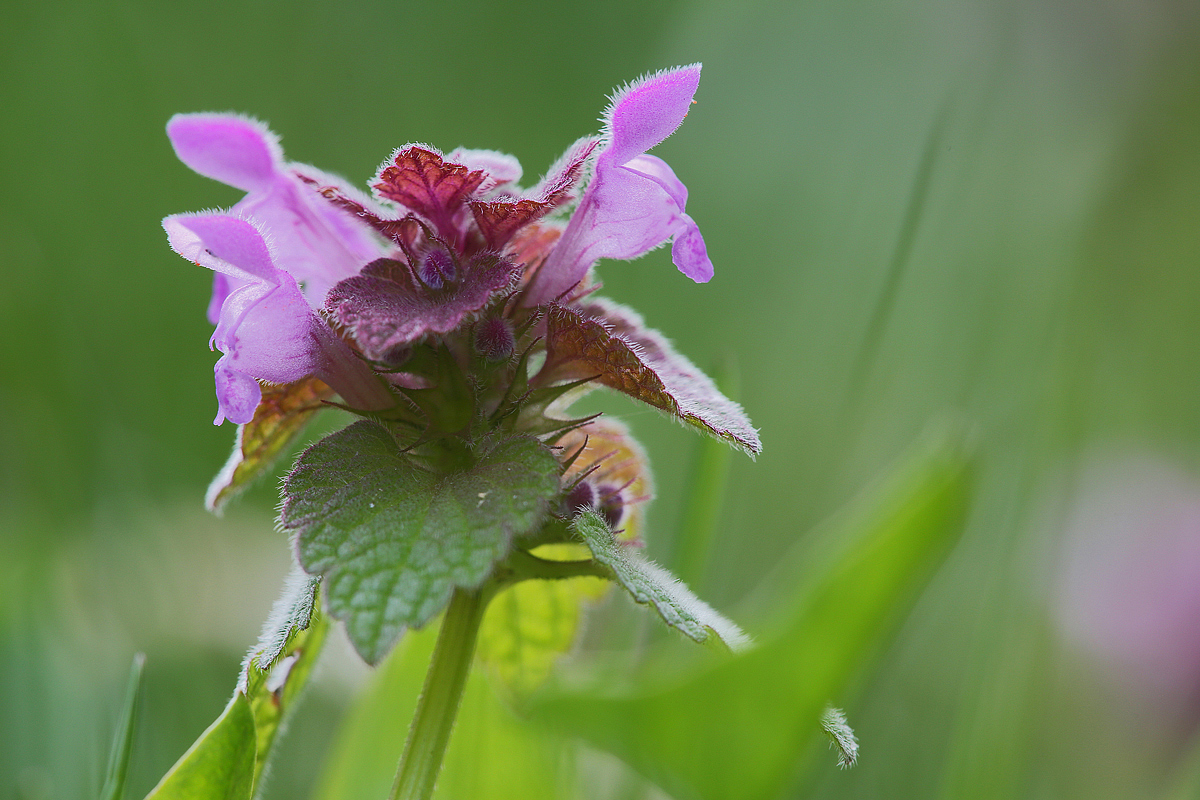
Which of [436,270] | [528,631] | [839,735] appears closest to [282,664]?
[528,631]


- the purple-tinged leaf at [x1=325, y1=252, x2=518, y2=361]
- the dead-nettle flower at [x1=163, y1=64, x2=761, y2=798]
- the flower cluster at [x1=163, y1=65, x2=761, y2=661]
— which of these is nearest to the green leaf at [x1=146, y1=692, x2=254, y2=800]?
the dead-nettle flower at [x1=163, y1=64, x2=761, y2=798]

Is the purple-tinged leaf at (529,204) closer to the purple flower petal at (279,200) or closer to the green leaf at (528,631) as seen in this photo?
the purple flower petal at (279,200)

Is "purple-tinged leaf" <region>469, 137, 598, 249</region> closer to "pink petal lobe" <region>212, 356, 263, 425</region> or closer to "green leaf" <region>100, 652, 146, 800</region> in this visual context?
"pink petal lobe" <region>212, 356, 263, 425</region>

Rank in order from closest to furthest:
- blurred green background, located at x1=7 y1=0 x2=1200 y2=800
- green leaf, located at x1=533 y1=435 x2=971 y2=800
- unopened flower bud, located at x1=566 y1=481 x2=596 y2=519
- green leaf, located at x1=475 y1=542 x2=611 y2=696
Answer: green leaf, located at x1=533 y1=435 x2=971 y2=800
unopened flower bud, located at x1=566 y1=481 x2=596 y2=519
green leaf, located at x1=475 y1=542 x2=611 y2=696
blurred green background, located at x1=7 y1=0 x2=1200 y2=800

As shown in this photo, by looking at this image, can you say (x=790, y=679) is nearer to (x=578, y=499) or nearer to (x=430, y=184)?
(x=578, y=499)

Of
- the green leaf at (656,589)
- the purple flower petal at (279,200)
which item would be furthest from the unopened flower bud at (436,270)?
the green leaf at (656,589)

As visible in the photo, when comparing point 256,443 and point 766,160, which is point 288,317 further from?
point 766,160
